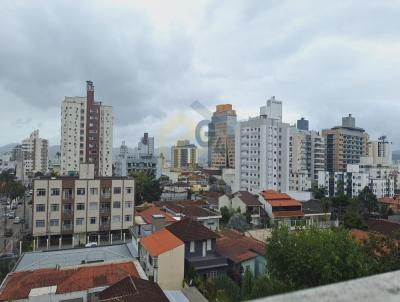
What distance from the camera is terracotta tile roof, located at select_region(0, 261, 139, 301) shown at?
427 inches

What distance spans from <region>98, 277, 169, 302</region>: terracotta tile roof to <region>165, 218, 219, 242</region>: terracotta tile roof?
15.0 feet

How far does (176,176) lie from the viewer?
7138 cm

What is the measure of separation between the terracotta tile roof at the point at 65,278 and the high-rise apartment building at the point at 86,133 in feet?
141

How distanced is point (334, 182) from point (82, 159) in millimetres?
43649

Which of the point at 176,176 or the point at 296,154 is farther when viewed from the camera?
the point at 176,176

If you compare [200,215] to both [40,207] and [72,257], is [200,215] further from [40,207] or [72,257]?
[40,207]

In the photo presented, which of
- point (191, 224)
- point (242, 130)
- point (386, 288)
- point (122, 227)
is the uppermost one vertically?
point (242, 130)

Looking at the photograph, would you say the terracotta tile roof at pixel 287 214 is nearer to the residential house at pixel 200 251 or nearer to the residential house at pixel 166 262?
the residential house at pixel 200 251

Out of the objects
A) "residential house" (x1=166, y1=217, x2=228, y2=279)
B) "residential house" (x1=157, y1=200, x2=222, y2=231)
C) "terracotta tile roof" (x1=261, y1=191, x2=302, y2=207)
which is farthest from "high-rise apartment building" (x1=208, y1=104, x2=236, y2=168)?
"residential house" (x1=166, y1=217, x2=228, y2=279)

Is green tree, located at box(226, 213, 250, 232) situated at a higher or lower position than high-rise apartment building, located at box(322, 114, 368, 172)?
lower

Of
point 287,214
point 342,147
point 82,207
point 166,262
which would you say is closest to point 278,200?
point 287,214

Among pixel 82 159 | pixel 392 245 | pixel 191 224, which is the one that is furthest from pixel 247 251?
pixel 82 159

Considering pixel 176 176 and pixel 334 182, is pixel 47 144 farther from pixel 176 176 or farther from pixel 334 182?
pixel 334 182

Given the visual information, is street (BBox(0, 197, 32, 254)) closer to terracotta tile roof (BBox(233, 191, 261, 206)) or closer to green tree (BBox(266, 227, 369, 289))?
green tree (BBox(266, 227, 369, 289))
